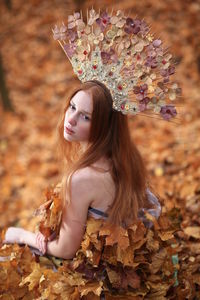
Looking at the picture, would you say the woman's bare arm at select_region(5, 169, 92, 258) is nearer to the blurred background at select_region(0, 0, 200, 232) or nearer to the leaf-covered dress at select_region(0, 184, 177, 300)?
the leaf-covered dress at select_region(0, 184, 177, 300)

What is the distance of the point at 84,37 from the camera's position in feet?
6.54

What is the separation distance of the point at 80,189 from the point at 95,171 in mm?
107

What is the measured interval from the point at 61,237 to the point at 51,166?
2.47 m

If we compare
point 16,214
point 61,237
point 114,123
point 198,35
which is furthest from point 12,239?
point 198,35

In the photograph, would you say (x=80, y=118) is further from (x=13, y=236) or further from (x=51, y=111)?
(x=51, y=111)

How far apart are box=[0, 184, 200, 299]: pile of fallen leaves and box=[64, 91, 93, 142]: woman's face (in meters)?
0.32

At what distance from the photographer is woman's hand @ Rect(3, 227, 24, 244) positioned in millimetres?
2205

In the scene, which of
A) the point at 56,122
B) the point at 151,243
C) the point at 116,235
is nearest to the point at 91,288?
the point at 116,235

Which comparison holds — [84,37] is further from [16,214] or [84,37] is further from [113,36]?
[16,214]

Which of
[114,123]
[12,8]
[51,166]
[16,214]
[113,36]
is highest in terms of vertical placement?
[12,8]

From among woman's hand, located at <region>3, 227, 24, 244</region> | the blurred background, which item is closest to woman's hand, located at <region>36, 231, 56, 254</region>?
woman's hand, located at <region>3, 227, 24, 244</region>

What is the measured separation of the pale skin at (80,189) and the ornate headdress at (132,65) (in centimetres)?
15

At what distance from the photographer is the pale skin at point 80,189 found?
1.83 meters

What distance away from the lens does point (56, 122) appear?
5152 millimetres
